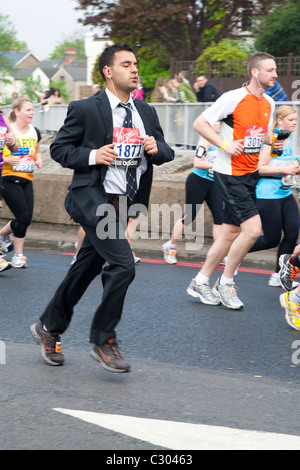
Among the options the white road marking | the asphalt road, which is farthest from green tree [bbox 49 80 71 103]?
the white road marking

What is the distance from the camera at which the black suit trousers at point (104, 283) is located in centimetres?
482

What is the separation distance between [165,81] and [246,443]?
→ 25538 mm

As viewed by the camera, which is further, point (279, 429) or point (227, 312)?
point (227, 312)

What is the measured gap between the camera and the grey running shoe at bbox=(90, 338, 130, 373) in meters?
4.86

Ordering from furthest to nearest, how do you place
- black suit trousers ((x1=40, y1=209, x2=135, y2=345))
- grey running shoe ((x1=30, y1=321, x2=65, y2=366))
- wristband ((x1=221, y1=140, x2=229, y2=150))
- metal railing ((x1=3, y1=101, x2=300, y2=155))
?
metal railing ((x1=3, y1=101, x2=300, y2=155)) < wristband ((x1=221, y1=140, x2=229, y2=150)) < grey running shoe ((x1=30, y1=321, x2=65, y2=366)) < black suit trousers ((x1=40, y1=209, x2=135, y2=345))

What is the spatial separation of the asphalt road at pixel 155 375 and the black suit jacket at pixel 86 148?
969 millimetres

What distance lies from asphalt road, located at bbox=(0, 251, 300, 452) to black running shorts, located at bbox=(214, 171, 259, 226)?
0.84m

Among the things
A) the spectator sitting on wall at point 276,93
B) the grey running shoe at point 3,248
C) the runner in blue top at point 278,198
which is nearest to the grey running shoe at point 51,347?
the runner in blue top at point 278,198

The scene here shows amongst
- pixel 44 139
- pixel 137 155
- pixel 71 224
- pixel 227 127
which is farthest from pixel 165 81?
pixel 137 155

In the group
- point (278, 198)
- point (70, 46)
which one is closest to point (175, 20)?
point (278, 198)

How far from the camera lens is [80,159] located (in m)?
4.81

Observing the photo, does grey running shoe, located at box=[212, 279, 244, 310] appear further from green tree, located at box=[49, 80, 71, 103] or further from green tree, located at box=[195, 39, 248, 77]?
green tree, located at box=[49, 80, 71, 103]
